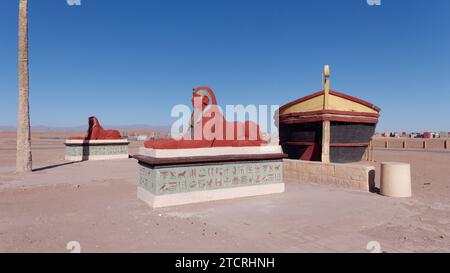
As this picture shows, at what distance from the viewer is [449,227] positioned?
5.59 metres

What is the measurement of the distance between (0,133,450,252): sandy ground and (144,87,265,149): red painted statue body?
1730mm

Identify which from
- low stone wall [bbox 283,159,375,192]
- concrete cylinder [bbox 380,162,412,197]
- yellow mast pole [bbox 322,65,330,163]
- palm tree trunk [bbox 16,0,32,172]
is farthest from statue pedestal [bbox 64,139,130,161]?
concrete cylinder [bbox 380,162,412,197]

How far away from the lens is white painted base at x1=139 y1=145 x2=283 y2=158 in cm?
745

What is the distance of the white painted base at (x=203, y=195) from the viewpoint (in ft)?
24.0

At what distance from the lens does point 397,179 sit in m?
8.41

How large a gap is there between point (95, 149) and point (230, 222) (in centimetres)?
1790

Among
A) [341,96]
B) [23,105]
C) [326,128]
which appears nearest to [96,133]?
[23,105]

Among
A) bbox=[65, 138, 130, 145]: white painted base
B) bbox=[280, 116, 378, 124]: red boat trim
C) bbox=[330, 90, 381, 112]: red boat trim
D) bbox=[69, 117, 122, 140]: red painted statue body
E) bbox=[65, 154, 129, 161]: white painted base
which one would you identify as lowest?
bbox=[65, 154, 129, 161]: white painted base

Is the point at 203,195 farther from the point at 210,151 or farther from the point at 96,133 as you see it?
the point at 96,133

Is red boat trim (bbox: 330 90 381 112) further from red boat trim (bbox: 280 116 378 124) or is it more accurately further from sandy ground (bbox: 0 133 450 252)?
sandy ground (bbox: 0 133 450 252)

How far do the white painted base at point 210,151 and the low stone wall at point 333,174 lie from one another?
2370mm

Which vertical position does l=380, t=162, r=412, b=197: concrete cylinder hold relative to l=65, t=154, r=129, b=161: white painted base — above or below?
above
